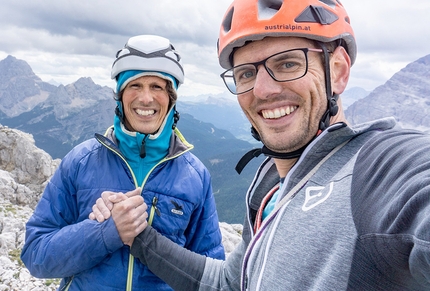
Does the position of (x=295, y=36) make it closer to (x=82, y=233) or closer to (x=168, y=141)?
(x=168, y=141)

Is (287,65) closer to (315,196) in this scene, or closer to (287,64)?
(287,64)

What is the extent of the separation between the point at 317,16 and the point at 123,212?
3.63 metres

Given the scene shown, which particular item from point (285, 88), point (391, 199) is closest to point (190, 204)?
point (285, 88)

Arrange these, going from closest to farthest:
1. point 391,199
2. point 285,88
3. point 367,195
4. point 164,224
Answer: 1. point 391,199
2. point 367,195
3. point 285,88
4. point 164,224

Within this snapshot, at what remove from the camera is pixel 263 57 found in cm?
320

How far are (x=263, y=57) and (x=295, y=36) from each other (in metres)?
0.43

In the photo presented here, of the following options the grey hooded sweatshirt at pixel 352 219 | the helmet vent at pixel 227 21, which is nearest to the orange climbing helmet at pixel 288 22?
the helmet vent at pixel 227 21

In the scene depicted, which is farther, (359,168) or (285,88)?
(285,88)

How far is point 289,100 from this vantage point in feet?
10.2

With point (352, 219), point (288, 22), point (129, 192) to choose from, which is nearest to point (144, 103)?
point (129, 192)

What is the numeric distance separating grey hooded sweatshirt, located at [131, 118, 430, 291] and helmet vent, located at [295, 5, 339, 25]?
144 centimetres

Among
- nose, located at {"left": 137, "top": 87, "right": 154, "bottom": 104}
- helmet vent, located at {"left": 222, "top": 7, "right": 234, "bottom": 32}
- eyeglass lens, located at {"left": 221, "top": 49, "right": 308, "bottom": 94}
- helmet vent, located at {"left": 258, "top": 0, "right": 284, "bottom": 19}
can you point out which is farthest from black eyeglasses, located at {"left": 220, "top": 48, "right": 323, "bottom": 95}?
nose, located at {"left": 137, "top": 87, "right": 154, "bottom": 104}

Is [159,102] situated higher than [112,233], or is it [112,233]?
[159,102]

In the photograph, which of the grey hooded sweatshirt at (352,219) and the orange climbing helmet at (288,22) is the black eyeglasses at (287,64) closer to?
the orange climbing helmet at (288,22)
